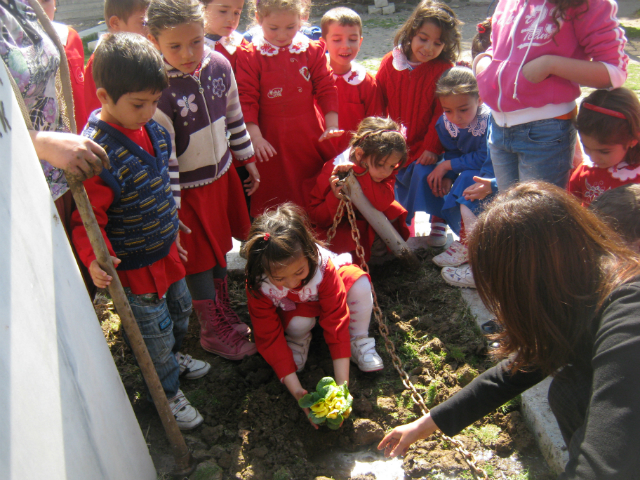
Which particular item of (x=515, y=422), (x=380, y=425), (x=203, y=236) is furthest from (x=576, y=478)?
(x=203, y=236)

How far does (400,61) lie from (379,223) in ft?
4.42

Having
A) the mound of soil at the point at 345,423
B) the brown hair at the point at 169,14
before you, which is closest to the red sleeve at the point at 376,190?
the mound of soil at the point at 345,423

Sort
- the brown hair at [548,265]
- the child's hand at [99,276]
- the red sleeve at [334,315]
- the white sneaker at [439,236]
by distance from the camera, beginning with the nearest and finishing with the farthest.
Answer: the brown hair at [548,265] < the child's hand at [99,276] < the red sleeve at [334,315] < the white sneaker at [439,236]

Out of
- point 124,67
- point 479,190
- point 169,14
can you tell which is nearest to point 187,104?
point 169,14

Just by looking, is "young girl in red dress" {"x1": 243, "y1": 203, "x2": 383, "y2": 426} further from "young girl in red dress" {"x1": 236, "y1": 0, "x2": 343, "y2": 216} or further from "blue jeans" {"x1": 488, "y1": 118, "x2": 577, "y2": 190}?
"blue jeans" {"x1": 488, "y1": 118, "x2": 577, "y2": 190}

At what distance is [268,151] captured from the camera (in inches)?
130

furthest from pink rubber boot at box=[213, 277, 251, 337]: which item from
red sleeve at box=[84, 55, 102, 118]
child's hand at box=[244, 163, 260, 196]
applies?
red sleeve at box=[84, 55, 102, 118]

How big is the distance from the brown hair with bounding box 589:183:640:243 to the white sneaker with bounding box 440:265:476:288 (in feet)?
4.24

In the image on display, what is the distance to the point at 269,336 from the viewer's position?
2.61m

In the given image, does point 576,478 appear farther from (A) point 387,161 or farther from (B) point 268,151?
(B) point 268,151

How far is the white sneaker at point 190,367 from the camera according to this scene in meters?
2.80

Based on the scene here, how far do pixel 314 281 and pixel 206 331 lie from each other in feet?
2.69

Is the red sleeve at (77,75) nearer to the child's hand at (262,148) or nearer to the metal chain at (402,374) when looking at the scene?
the child's hand at (262,148)

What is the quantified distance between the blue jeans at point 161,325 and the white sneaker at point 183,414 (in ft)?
0.13
